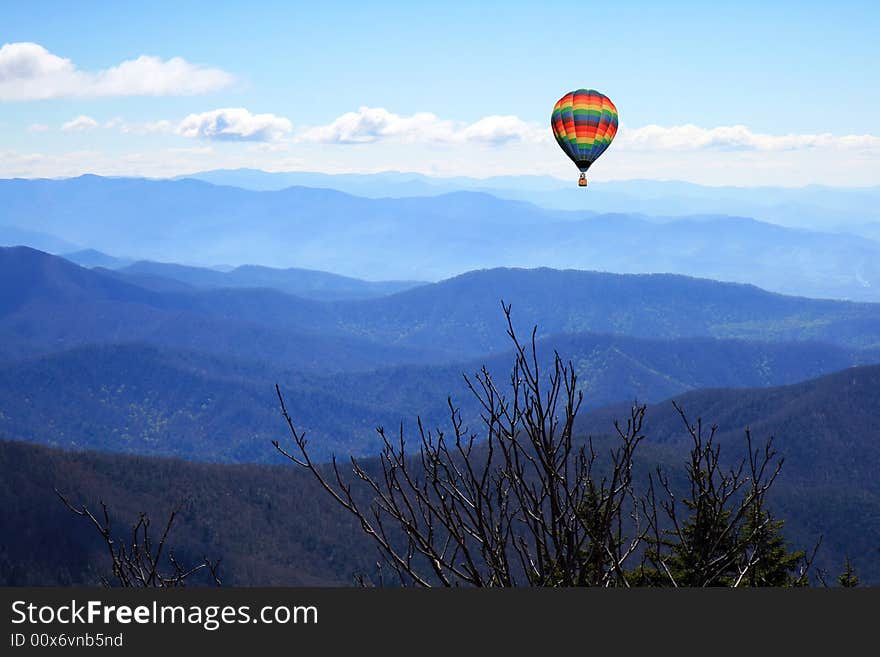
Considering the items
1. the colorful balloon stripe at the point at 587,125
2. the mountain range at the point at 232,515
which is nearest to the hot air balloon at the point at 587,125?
the colorful balloon stripe at the point at 587,125

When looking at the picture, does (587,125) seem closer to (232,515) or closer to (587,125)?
(587,125)

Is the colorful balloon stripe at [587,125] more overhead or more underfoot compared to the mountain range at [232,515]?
more overhead

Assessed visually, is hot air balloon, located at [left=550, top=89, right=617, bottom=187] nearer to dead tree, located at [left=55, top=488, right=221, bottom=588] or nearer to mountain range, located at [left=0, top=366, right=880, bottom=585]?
dead tree, located at [left=55, top=488, right=221, bottom=588]

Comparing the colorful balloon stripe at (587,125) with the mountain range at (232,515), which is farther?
the mountain range at (232,515)

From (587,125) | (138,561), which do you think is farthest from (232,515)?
(138,561)

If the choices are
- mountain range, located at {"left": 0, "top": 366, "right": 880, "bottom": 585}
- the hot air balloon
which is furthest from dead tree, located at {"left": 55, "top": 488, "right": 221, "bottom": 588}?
mountain range, located at {"left": 0, "top": 366, "right": 880, "bottom": 585}

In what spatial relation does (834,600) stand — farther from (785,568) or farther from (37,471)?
(37,471)

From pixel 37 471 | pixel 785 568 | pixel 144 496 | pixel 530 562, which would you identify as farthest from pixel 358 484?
pixel 530 562

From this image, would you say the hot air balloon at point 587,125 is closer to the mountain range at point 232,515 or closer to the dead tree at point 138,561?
the dead tree at point 138,561
